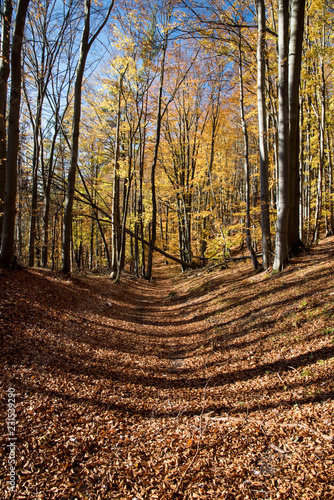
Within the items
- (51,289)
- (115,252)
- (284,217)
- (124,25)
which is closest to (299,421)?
(284,217)

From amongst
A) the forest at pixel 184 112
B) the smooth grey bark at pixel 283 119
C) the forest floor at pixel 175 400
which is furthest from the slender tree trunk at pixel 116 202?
the smooth grey bark at pixel 283 119

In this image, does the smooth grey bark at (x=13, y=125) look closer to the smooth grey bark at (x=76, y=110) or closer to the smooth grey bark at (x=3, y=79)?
the smooth grey bark at (x=3, y=79)

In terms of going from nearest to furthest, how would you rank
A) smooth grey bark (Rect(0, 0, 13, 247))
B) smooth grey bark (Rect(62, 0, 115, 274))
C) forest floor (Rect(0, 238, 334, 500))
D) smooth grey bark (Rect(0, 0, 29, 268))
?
forest floor (Rect(0, 238, 334, 500))
smooth grey bark (Rect(0, 0, 29, 268))
smooth grey bark (Rect(0, 0, 13, 247))
smooth grey bark (Rect(62, 0, 115, 274))

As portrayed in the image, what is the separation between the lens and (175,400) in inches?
136

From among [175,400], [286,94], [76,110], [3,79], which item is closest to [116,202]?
[76,110]

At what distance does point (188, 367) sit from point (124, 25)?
13697 millimetres

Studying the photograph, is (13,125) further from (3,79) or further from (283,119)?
(283,119)

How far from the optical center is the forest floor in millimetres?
2006

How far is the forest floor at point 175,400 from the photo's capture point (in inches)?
Answer: 79.0

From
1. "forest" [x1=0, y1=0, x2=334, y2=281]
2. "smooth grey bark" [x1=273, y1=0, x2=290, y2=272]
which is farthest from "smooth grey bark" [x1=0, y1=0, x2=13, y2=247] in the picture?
"smooth grey bark" [x1=273, y1=0, x2=290, y2=272]

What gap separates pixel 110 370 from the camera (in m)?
4.21

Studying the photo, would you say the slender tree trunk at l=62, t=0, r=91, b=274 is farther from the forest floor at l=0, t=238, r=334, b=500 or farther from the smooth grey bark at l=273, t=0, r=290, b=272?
the smooth grey bark at l=273, t=0, r=290, b=272

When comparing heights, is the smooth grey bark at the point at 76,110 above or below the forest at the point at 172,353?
above

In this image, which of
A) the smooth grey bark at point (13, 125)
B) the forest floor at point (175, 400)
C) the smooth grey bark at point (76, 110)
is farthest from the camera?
the smooth grey bark at point (76, 110)
